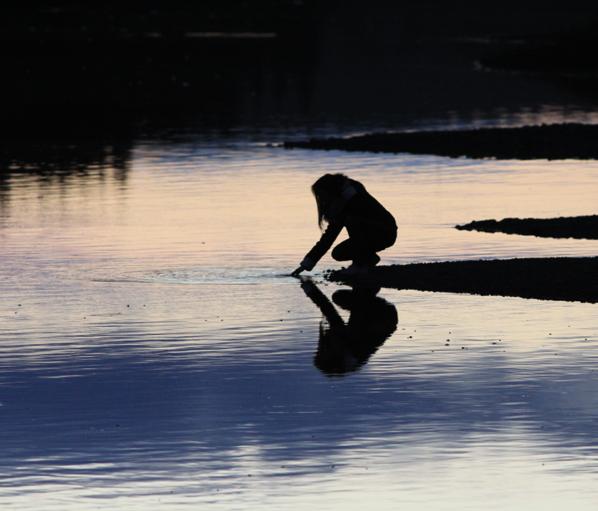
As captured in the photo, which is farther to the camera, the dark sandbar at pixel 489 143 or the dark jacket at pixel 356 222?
the dark sandbar at pixel 489 143

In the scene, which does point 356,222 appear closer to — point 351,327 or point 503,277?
point 503,277

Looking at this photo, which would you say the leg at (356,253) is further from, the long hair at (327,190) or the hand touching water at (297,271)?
the long hair at (327,190)

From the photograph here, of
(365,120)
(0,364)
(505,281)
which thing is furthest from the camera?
(365,120)

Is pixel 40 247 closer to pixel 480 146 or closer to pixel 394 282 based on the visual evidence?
pixel 394 282

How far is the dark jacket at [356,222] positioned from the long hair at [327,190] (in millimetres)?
93

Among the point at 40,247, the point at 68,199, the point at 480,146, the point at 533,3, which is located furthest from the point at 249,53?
the point at 533,3

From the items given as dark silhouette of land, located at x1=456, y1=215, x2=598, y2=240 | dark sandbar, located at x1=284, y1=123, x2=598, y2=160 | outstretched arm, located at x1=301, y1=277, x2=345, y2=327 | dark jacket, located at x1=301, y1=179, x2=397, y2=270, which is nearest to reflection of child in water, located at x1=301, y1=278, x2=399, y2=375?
outstretched arm, located at x1=301, y1=277, x2=345, y2=327

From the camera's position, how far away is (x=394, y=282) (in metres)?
21.3

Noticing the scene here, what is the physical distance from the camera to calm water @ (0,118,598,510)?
12.4m

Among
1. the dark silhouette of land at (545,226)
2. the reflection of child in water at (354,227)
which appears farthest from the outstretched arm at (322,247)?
the dark silhouette of land at (545,226)

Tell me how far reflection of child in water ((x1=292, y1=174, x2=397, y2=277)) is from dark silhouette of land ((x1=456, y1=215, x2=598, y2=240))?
3886mm

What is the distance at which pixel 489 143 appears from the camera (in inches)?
1626

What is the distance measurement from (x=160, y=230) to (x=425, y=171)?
400 inches

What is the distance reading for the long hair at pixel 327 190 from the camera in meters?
21.1
